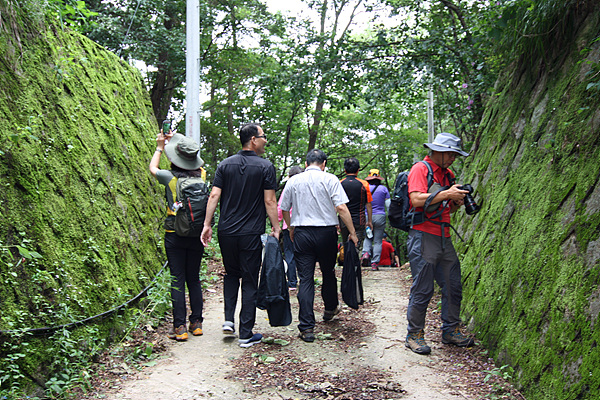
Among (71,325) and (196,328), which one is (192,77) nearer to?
(196,328)

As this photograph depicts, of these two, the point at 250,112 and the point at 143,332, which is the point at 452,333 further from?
the point at 250,112

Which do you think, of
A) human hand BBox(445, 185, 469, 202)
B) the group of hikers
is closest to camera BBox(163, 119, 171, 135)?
the group of hikers

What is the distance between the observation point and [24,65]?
524cm

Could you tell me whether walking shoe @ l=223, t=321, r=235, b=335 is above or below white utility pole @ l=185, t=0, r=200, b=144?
below

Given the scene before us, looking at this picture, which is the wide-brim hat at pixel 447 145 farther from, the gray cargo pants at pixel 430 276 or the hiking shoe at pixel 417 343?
the hiking shoe at pixel 417 343

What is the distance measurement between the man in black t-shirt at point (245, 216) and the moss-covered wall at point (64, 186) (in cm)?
122

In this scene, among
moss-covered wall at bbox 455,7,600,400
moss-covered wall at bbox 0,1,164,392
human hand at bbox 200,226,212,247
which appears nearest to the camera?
moss-covered wall at bbox 455,7,600,400

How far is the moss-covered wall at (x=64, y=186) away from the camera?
13.8 ft

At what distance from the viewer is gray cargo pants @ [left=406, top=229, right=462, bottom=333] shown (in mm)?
5250

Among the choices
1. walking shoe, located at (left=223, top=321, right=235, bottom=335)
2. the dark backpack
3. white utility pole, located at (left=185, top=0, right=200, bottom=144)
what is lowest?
walking shoe, located at (left=223, top=321, right=235, bottom=335)

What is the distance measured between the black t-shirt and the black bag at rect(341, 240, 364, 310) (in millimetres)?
1237

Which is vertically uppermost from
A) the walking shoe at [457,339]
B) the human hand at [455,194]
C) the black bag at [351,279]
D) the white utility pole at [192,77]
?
the white utility pole at [192,77]

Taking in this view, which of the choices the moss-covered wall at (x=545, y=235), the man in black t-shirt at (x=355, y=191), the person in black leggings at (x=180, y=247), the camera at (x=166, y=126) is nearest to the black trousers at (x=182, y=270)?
the person in black leggings at (x=180, y=247)

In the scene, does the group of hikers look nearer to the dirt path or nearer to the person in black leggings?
the person in black leggings
